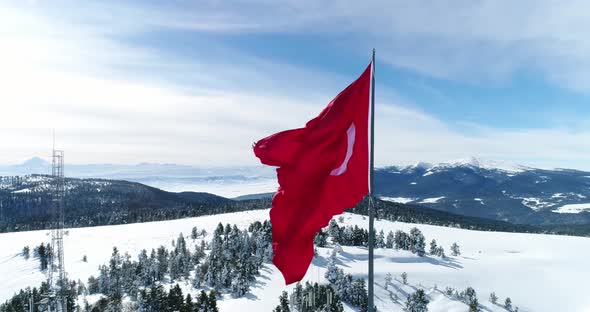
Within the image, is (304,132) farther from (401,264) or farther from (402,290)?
(401,264)

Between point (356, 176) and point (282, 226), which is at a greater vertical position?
point (356, 176)

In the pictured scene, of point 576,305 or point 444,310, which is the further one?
point 576,305

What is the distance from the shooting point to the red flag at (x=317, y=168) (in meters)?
14.0

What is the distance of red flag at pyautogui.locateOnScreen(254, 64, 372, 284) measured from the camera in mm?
13961

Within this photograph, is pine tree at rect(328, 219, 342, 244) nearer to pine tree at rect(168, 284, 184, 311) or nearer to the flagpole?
pine tree at rect(168, 284, 184, 311)

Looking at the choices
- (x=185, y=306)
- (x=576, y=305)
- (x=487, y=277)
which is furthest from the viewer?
(x=487, y=277)

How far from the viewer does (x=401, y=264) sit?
180 metres

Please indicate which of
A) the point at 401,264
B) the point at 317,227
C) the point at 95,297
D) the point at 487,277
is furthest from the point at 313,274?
the point at 317,227

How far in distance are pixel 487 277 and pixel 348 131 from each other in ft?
665

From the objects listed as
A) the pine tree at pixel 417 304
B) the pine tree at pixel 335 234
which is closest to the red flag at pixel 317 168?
the pine tree at pixel 417 304

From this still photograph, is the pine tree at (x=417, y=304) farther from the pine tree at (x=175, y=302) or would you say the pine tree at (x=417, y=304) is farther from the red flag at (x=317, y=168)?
the red flag at (x=317, y=168)

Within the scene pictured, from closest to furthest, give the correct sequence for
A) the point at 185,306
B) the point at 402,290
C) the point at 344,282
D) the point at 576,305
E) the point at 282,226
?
the point at 282,226 → the point at 185,306 → the point at 344,282 → the point at 402,290 → the point at 576,305

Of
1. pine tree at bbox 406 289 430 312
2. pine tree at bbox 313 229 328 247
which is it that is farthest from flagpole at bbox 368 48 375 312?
pine tree at bbox 313 229 328 247

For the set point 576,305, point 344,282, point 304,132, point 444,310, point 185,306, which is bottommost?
point 576,305
